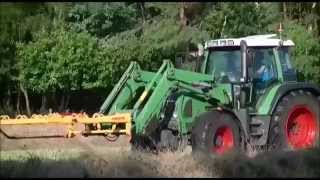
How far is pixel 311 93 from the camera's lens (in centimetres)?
1533

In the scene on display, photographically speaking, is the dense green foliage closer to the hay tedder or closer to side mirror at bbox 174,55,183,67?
side mirror at bbox 174,55,183,67

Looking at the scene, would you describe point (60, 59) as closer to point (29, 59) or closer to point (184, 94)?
point (29, 59)

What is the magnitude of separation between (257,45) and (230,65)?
0.66m

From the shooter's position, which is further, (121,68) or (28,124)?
(121,68)

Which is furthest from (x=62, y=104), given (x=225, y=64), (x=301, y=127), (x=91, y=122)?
(x=91, y=122)

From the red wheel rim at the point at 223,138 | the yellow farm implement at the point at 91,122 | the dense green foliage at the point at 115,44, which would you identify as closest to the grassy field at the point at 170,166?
the yellow farm implement at the point at 91,122

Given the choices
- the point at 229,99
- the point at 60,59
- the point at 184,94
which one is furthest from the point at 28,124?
the point at 60,59

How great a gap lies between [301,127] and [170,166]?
5.60 metres

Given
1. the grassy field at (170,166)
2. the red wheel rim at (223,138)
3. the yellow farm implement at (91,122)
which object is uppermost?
the yellow farm implement at (91,122)

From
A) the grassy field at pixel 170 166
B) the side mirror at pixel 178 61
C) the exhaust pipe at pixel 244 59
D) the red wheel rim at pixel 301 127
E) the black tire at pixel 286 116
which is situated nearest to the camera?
the grassy field at pixel 170 166

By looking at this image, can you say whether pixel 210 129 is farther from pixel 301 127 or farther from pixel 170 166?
pixel 170 166

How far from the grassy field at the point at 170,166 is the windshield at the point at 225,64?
4.19 meters

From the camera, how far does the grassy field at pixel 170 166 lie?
9.52 metres

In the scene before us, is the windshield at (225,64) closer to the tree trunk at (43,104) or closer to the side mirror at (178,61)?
the side mirror at (178,61)
